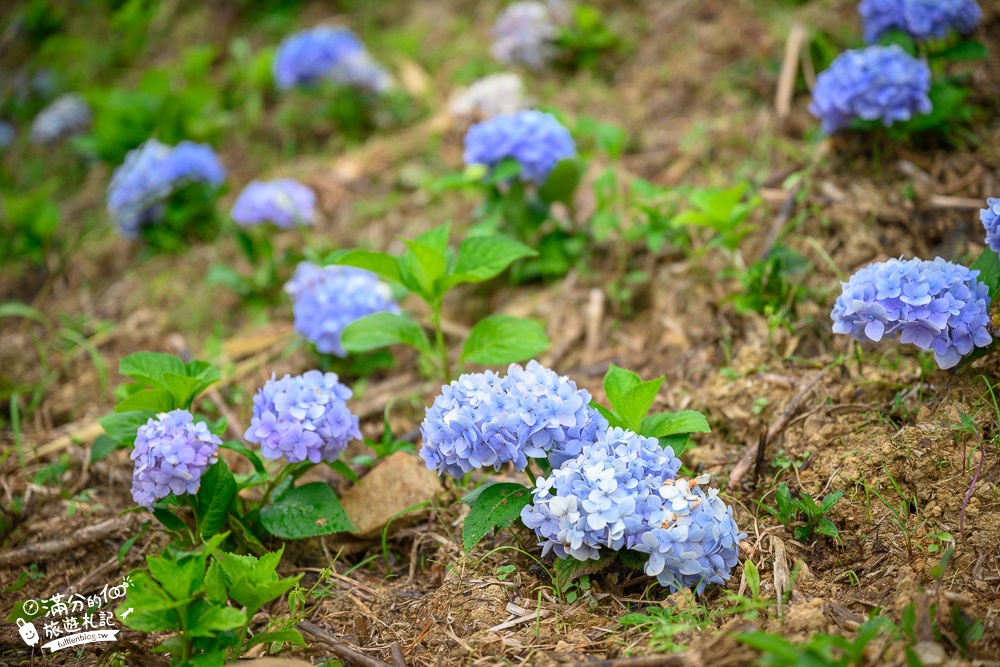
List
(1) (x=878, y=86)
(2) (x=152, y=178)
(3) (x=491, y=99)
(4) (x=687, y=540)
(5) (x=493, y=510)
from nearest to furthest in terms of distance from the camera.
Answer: (4) (x=687, y=540)
(5) (x=493, y=510)
(1) (x=878, y=86)
(2) (x=152, y=178)
(3) (x=491, y=99)

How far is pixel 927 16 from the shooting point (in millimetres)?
2578

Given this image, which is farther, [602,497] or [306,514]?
[306,514]

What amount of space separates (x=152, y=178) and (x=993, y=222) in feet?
10.4

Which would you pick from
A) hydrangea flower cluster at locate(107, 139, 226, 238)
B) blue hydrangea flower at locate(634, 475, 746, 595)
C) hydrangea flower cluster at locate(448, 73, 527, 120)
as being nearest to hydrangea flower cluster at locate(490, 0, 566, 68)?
hydrangea flower cluster at locate(448, 73, 527, 120)

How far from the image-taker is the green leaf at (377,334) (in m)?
2.22

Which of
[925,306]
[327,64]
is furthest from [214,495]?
[327,64]

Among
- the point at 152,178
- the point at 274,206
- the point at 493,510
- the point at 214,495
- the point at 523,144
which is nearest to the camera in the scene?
the point at 493,510

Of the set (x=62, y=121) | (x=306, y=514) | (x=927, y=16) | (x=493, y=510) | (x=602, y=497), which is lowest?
(x=306, y=514)

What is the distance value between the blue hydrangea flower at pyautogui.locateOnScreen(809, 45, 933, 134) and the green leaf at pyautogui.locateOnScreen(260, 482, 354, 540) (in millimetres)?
2039

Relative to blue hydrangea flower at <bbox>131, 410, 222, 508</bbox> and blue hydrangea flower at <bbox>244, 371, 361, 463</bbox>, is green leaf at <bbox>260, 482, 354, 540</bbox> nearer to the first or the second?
blue hydrangea flower at <bbox>244, 371, 361, 463</bbox>

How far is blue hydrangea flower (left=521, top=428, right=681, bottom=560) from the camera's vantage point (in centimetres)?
157

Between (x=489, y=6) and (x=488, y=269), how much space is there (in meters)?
2.94

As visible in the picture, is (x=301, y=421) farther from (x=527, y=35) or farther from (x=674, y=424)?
(x=527, y=35)

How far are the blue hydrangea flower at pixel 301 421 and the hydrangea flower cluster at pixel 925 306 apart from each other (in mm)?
1292
